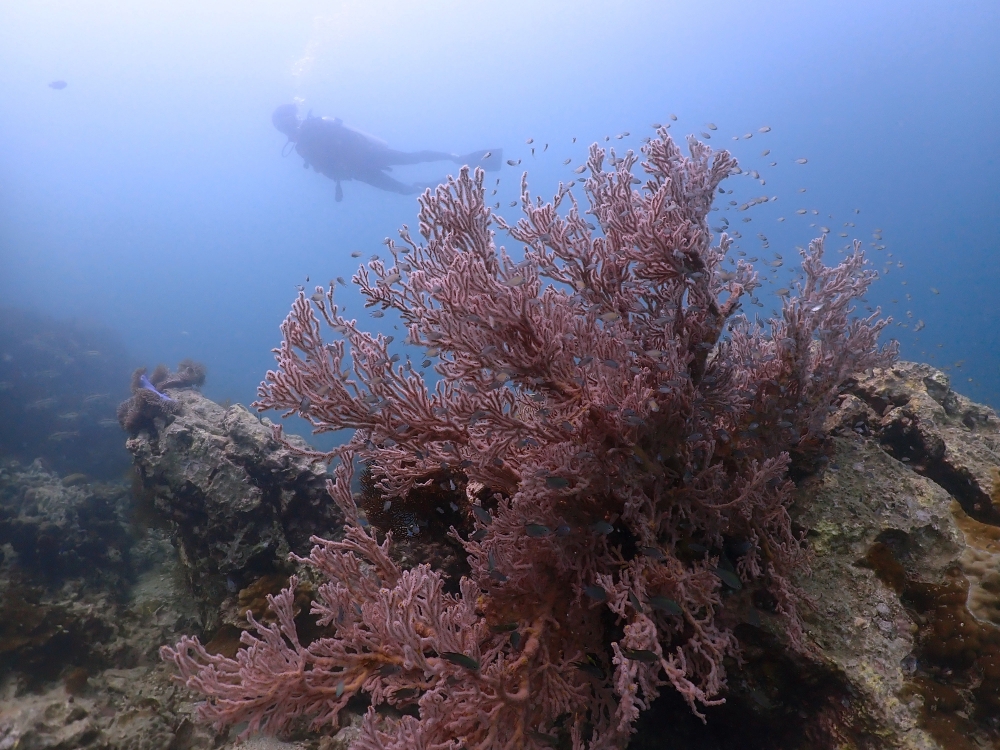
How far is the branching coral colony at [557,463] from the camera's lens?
2730 mm

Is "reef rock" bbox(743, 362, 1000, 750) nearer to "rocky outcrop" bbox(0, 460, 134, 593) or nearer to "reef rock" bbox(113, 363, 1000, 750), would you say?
"reef rock" bbox(113, 363, 1000, 750)

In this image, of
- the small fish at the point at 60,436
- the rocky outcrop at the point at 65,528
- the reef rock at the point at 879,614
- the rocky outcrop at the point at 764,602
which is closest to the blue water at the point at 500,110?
the small fish at the point at 60,436

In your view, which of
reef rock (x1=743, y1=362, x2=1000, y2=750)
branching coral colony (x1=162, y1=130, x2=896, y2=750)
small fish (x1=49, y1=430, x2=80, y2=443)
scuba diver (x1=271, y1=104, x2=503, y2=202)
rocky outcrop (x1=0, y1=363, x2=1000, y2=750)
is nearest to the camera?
branching coral colony (x1=162, y1=130, x2=896, y2=750)

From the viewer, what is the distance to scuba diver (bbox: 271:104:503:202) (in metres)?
23.9

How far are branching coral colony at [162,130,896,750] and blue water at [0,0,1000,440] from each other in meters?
68.0

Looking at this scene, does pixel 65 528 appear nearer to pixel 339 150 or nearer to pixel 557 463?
pixel 557 463

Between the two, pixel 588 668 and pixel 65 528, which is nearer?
pixel 588 668

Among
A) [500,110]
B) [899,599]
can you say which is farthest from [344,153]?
[500,110]

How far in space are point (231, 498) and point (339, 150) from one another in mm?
23461

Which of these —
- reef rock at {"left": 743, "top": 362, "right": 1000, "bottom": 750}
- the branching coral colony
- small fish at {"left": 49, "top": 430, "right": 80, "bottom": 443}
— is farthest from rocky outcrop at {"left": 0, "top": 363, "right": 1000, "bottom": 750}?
small fish at {"left": 49, "top": 430, "right": 80, "bottom": 443}

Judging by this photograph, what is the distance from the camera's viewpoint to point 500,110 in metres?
104

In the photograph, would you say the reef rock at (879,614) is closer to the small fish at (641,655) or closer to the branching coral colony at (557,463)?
the branching coral colony at (557,463)

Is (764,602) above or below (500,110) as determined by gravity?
below

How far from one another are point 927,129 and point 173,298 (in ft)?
639
